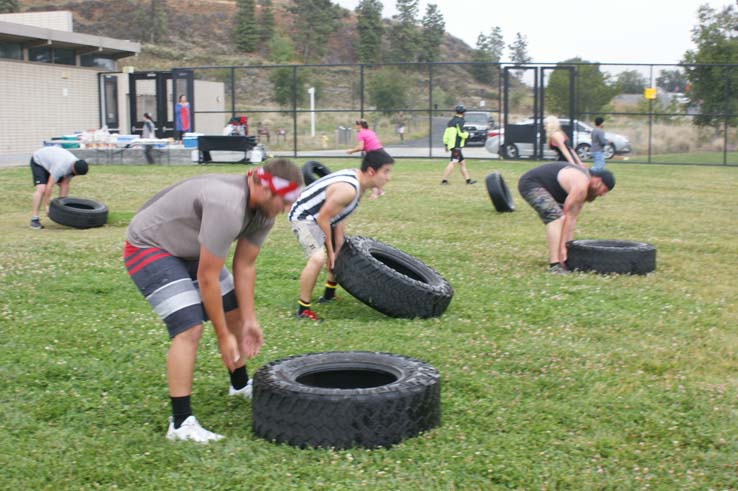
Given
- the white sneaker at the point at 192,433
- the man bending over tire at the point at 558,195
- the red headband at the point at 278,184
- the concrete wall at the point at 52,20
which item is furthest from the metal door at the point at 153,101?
the red headband at the point at 278,184

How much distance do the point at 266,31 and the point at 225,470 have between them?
258ft

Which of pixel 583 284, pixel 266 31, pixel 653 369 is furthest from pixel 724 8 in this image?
pixel 266 31

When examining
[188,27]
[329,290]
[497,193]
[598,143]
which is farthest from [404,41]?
[329,290]

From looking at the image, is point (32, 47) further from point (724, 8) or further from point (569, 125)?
point (724, 8)

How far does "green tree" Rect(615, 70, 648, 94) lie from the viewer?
28670 millimetres

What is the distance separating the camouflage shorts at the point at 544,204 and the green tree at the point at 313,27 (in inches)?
2815

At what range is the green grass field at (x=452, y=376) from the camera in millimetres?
3906

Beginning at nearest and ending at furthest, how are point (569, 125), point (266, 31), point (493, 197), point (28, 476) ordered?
point (28, 476) < point (493, 197) < point (569, 125) < point (266, 31)

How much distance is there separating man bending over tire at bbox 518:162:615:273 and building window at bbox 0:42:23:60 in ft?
81.1

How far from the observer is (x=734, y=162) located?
27359 millimetres

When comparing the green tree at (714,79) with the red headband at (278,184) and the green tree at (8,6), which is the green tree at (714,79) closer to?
the red headband at (278,184)

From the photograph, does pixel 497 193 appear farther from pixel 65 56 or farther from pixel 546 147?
pixel 65 56

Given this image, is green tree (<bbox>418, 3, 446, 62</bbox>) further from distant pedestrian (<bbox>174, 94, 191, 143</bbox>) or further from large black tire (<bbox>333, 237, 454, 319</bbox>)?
large black tire (<bbox>333, 237, 454, 319</bbox>)

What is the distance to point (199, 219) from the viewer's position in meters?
4.07
